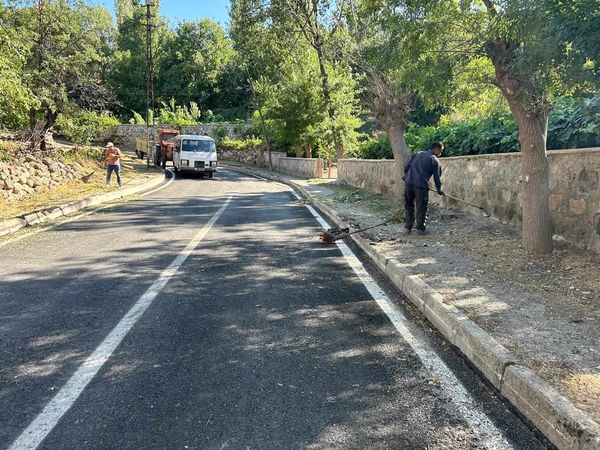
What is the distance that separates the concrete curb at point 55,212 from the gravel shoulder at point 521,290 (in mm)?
7212

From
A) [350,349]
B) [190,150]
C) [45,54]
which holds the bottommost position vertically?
[350,349]

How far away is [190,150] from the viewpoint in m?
28.8

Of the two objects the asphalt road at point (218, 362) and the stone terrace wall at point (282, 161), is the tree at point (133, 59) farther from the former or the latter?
the asphalt road at point (218, 362)

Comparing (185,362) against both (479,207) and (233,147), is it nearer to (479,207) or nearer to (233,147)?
(479,207)

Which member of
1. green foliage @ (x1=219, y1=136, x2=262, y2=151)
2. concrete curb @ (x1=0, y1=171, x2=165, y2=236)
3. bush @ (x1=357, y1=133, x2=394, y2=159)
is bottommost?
concrete curb @ (x1=0, y1=171, x2=165, y2=236)

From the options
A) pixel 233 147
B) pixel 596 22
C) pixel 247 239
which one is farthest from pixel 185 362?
pixel 233 147

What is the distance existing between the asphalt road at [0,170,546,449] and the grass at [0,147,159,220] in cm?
571

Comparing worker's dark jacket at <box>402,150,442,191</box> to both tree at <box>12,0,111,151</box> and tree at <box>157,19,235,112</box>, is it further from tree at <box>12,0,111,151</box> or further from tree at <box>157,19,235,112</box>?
tree at <box>157,19,235,112</box>

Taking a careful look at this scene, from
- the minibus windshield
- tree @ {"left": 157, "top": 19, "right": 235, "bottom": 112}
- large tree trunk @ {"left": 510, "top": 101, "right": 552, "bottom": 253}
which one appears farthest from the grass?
tree @ {"left": 157, "top": 19, "right": 235, "bottom": 112}

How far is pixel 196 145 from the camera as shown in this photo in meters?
29.2

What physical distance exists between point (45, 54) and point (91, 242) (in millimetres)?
14153

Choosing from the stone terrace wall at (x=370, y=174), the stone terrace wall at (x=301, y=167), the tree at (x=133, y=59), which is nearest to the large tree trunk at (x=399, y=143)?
the stone terrace wall at (x=370, y=174)

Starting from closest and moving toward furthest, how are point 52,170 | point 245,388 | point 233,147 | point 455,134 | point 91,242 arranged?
1. point 245,388
2. point 91,242
3. point 455,134
4. point 52,170
5. point 233,147

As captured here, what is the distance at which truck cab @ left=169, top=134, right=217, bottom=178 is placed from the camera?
93.6 feet
